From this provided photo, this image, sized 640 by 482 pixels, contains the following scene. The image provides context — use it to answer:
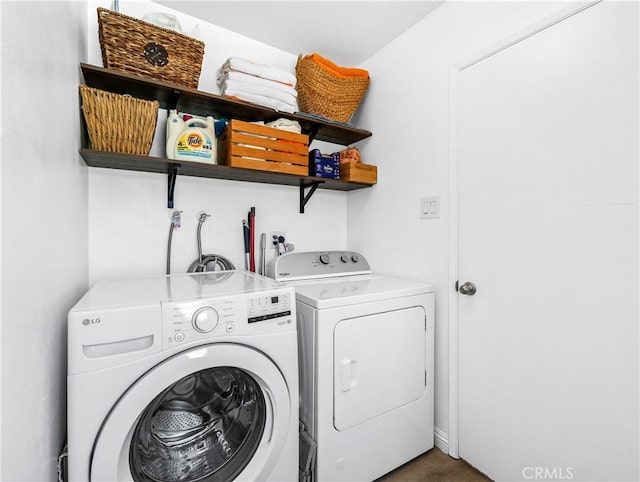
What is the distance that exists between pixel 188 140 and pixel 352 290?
1.11 metres

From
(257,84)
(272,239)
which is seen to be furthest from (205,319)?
(257,84)

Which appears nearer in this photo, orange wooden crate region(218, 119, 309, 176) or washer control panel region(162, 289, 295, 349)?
washer control panel region(162, 289, 295, 349)

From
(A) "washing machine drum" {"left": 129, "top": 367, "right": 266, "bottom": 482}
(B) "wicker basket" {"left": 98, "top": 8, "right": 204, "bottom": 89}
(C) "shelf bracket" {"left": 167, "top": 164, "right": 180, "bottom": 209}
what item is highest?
(B) "wicker basket" {"left": 98, "top": 8, "right": 204, "bottom": 89}

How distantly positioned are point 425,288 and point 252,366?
978 mm

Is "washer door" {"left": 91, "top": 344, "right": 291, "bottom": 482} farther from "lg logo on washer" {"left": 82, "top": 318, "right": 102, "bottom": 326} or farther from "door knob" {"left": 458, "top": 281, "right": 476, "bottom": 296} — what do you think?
"door knob" {"left": 458, "top": 281, "right": 476, "bottom": 296}

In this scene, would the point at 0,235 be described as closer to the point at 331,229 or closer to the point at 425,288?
the point at 425,288

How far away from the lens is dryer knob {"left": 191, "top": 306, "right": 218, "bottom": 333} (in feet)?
3.34

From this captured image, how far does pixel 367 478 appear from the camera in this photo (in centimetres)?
144

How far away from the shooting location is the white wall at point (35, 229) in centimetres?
61

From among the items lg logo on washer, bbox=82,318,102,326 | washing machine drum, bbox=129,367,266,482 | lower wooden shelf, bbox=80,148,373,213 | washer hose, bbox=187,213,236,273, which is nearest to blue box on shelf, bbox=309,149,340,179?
lower wooden shelf, bbox=80,148,373,213

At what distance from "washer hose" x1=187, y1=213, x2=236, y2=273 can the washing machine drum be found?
2.22 ft

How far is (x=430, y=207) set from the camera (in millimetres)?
1733

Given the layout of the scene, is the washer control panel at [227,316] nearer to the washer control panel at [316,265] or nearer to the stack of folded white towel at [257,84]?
the washer control panel at [316,265]

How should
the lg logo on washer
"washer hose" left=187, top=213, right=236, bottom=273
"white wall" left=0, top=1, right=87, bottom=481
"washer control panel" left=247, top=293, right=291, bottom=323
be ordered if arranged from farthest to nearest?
"washer hose" left=187, top=213, right=236, bottom=273
"washer control panel" left=247, top=293, right=291, bottom=323
the lg logo on washer
"white wall" left=0, top=1, right=87, bottom=481
